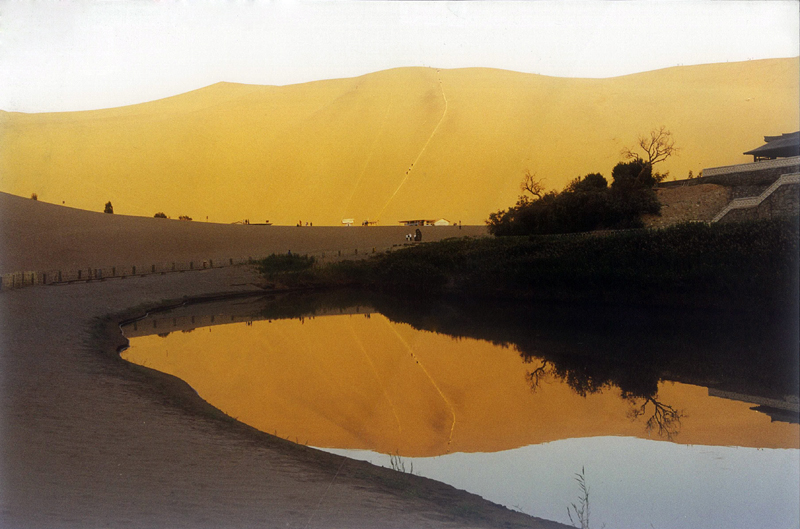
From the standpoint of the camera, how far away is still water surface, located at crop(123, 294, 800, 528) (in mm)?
6812

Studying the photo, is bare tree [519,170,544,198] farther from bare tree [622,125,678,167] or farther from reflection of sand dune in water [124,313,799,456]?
reflection of sand dune in water [124,313,799,456]

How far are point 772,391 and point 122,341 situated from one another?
1467 centimetres

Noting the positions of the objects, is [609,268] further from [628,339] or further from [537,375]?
[537,375]

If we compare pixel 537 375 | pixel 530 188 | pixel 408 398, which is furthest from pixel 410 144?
pixel 408 398

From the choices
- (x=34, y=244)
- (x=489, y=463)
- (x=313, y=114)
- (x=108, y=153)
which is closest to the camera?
(x=489, y=463)

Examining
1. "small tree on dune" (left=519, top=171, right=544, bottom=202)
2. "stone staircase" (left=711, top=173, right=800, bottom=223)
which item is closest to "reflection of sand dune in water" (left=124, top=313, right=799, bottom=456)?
"stone staircase" (left=711, top=173, right=800, bottom=223)

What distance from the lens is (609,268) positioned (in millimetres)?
23359

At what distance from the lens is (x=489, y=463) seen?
7.85m

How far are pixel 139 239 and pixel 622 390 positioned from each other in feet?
122

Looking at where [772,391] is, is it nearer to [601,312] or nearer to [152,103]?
[601,312]

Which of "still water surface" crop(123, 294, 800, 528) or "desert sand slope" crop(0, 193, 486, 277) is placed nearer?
"still water surface" crop(123, 294, 800, 528)

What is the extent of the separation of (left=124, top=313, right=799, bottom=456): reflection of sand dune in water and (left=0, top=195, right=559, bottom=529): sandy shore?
1326 millimetres

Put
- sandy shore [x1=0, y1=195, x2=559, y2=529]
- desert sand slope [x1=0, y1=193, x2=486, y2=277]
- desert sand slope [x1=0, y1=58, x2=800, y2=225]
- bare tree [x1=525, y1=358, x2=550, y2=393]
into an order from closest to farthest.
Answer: sandy shore [x1=0, y1=195, x2=559, y2=529] < bare tree [x1=525, y1=358, x2=550, y2=393] < desert sand slope [x1=0, y1=193, x2=486, y2=277] < desert sand slope [x1=0, y1=58, x2=800, y2=225]

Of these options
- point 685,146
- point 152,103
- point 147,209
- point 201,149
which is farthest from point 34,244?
point 685,146
